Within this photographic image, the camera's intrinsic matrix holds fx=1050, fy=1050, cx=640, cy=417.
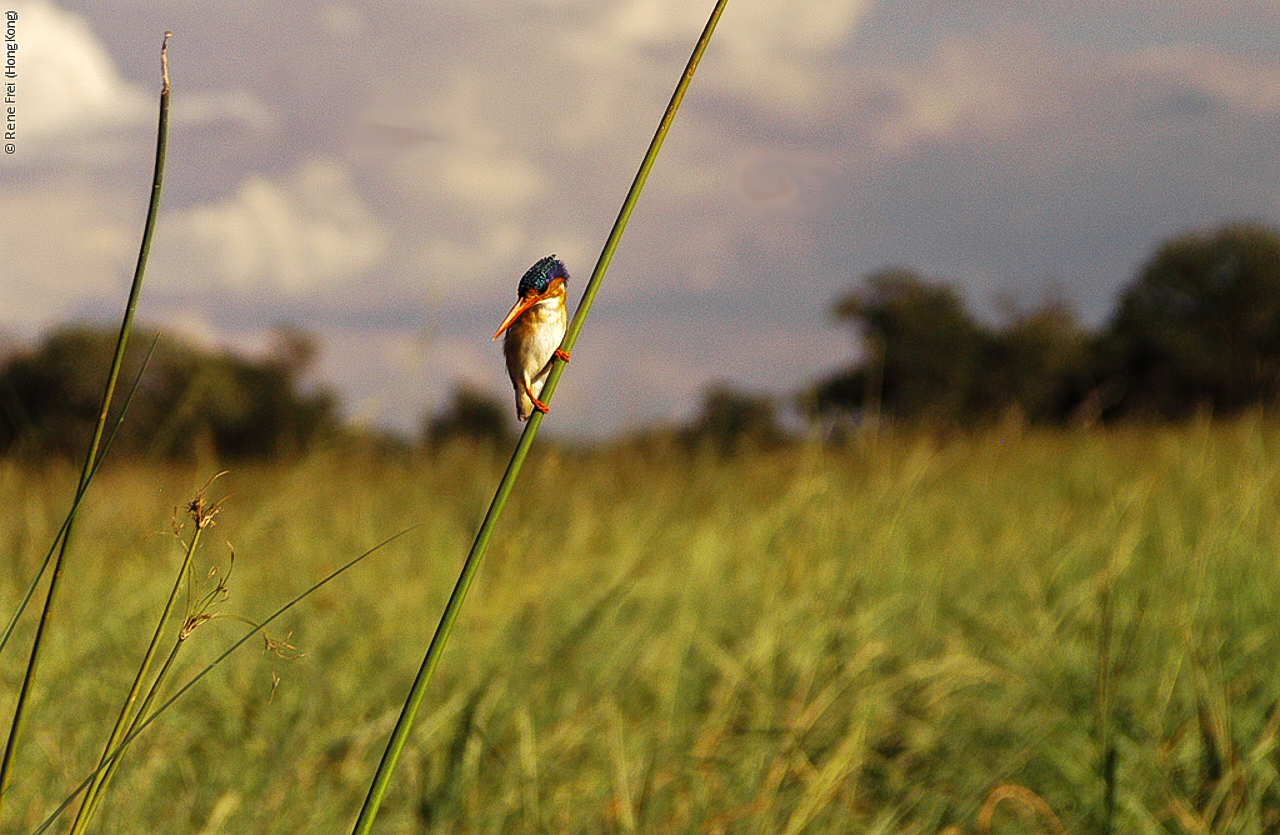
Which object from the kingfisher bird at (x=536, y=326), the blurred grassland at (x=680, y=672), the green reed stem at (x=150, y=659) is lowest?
the blurred grassland at (x=680, y=672)

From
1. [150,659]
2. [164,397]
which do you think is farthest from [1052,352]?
[150,659]

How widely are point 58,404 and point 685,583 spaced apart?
11267 millimetres

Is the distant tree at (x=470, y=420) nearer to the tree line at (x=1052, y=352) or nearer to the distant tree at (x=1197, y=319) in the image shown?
the tree line at (x=1052, y=352)

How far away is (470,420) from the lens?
3.06 meters

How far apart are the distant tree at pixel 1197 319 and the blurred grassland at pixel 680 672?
11.2m

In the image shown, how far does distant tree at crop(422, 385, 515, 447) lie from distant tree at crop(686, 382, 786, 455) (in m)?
1.20

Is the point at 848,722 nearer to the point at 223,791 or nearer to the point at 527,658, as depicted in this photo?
the point at 527,658

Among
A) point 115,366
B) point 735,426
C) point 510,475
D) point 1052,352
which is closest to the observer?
point 510,475

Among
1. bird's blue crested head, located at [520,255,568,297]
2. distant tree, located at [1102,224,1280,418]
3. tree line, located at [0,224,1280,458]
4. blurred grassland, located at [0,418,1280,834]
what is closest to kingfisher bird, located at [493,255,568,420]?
bird's blue crested head, located at [520,255,568,297]

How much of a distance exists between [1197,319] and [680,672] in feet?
56.0

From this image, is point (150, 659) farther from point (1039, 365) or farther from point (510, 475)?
point (1039, 365)

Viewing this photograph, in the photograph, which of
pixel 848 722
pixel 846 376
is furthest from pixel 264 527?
pixel 846 376

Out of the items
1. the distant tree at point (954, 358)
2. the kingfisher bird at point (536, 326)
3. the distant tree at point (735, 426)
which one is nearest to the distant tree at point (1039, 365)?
the distant tree at point (954, 358)

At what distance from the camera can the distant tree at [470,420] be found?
2.62m
